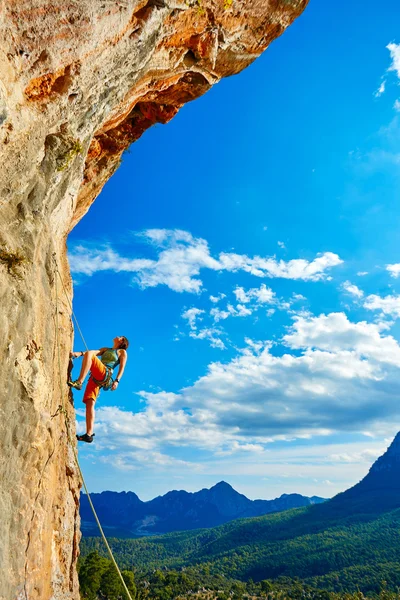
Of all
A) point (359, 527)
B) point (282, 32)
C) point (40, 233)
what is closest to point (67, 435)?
point (40, 233)

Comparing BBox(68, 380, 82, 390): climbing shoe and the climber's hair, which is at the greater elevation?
the climber's hair

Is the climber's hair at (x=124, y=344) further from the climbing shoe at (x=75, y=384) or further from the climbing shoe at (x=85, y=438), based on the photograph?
the climbing shoe at (x=85, y=438)

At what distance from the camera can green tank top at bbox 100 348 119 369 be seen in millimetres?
9734

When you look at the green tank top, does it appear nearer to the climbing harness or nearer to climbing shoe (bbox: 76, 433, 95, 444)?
the climbing harness

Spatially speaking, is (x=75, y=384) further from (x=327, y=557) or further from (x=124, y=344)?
(x=327, y=557)

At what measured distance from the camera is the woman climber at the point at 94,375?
9000 millimetres

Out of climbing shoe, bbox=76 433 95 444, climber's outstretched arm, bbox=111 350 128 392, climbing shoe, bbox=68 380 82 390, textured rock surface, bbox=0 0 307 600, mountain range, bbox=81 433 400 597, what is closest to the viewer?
textured rock surface, bbox=0 0 307 600

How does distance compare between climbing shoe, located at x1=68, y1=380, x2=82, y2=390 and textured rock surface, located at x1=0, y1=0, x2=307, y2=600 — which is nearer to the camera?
textured rock surface, located at x1=0, y1=0, x2=307, y2=600

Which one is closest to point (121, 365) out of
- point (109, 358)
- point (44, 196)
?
point (109, 358)

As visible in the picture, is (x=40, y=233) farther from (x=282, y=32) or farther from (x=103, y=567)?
(x=103, y=567)

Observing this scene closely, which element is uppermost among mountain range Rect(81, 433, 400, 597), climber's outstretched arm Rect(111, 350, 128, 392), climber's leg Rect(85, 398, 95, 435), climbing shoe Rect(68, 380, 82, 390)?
climber's outstretched arm Rect(111, 350, 128, 392)

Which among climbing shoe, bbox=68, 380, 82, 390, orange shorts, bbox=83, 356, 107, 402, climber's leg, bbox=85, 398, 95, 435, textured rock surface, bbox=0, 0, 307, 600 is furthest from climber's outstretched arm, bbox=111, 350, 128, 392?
textured rock surface, bbox=0, 0, 307, 600

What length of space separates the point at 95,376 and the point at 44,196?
430 centimetres

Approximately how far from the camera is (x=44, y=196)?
7027mm
